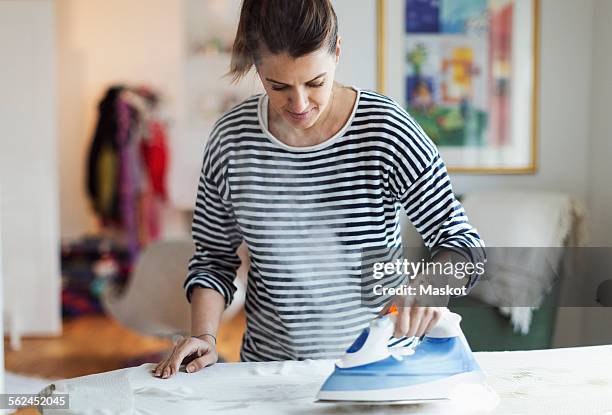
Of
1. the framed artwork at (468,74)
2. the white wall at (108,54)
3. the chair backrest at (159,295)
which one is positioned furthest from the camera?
the white wall at (108,54)

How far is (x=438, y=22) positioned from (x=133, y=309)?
1656mm

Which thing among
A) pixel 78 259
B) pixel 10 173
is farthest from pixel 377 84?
pixel 78 259

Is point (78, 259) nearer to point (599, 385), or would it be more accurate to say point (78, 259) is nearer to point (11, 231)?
point (11, 231)

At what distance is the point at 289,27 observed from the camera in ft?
2.69

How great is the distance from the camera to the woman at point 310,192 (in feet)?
2.74

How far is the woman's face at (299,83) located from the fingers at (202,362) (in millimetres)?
301

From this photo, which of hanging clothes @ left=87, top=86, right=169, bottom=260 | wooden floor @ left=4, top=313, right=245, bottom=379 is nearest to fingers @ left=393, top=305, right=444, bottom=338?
wooden floor @ left=4, top=313, right=245, bottom=379

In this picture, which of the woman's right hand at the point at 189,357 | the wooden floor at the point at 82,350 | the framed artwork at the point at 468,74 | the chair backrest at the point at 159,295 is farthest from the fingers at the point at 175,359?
the chair backrest at the point at 159,295

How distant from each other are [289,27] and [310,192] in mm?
188

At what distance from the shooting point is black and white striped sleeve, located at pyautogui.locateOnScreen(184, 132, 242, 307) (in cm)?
94

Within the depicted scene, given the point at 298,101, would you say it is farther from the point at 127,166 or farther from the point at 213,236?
the point at 127,166

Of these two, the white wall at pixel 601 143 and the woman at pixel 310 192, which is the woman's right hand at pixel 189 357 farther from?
the white wall at pixel 601 143

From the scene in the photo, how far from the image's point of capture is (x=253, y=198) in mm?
913

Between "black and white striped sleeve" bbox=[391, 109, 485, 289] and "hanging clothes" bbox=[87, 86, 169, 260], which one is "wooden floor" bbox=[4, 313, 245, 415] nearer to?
"hanging clothes" bbox=[87, 86, 169, 260]
